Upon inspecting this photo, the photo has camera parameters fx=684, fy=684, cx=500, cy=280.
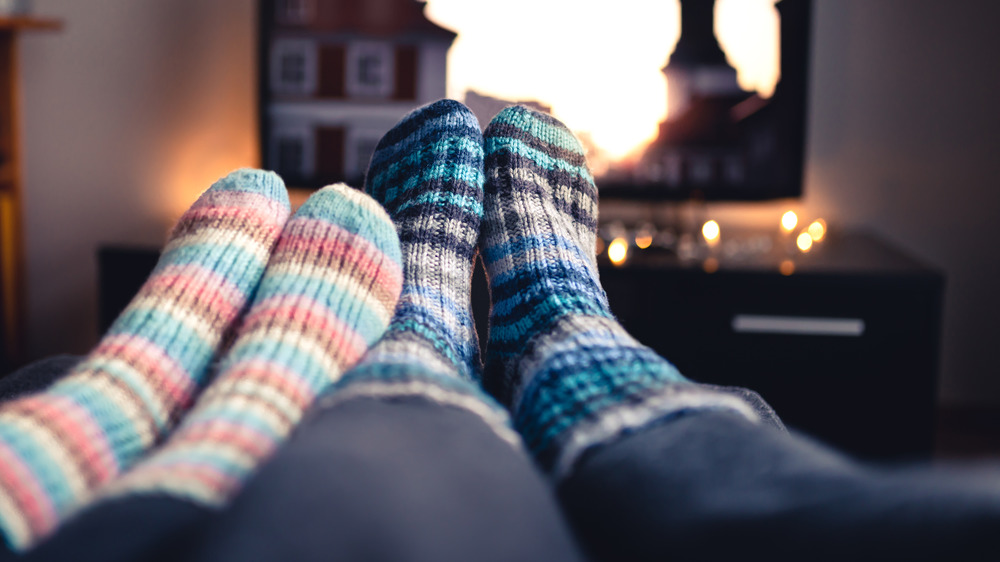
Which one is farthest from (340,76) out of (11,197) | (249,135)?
(11,197)

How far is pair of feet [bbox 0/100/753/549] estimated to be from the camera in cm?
33

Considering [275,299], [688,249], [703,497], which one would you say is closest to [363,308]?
[275,299]

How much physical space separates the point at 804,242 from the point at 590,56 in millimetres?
619

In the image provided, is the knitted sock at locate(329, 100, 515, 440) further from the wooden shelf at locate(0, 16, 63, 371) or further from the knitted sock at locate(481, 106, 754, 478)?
the wooden shelf at locate(0, 16, 63, 371)

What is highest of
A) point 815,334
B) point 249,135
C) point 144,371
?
point 249,135

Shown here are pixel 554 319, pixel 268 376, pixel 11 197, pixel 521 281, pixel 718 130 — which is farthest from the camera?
pixel 718 130

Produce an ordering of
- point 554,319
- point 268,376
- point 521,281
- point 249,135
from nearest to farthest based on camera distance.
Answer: point 268,376 < point 554,319 < point 521,281 < point 249,135

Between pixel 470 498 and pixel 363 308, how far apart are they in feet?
0.90

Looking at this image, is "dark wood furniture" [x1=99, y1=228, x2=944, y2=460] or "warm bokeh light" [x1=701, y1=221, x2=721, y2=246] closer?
"dark wood furniture" [x1=99, y1=228, x2=944, y2=460]

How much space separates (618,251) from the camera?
1.34 meters

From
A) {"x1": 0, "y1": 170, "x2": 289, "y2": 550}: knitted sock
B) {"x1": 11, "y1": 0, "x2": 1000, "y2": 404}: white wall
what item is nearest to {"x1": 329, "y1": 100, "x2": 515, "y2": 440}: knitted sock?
{"x1": 0, "y1": 170, "x2": 289, "y2": 550}: knitted sock

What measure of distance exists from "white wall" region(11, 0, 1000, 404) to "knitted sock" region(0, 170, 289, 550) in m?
1.19

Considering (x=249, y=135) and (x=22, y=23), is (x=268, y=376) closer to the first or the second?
(x=22, y=23)

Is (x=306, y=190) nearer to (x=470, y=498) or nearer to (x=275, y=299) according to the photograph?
(x=275, y=299)
